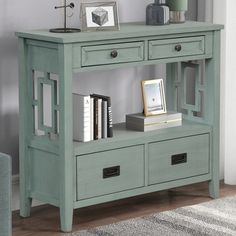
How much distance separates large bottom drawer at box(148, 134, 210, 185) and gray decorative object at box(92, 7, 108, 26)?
2.12ft

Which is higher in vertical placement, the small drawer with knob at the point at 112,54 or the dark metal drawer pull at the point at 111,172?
the small drawer with knob at the point at 112,54

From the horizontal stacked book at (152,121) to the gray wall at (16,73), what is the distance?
0.87ft

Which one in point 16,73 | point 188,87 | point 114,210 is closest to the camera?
point 16,73

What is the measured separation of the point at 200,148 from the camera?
425 cm

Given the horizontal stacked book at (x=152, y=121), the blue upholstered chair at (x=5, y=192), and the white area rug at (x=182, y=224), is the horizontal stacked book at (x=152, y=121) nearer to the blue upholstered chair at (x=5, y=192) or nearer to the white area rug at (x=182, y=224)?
the white area rug at (x=182, y=224)

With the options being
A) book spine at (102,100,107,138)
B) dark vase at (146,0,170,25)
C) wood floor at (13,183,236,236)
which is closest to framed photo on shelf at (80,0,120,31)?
dark vase at (146,0,170,25)

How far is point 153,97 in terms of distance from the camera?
13.8 ft

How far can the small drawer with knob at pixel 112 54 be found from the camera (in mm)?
3701

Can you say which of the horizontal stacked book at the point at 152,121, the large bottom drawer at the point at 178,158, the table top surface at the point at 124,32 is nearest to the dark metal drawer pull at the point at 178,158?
the large bottom drawer at the point at 178,158

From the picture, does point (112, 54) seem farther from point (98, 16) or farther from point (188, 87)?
point (188, 87)

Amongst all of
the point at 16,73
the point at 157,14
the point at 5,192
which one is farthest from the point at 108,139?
the point at 5,192

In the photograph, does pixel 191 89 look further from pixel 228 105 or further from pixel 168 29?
pixel 168 29

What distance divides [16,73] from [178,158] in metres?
0.91

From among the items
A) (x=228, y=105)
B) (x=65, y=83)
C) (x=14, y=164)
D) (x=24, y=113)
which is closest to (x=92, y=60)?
(x=65, y=83)
